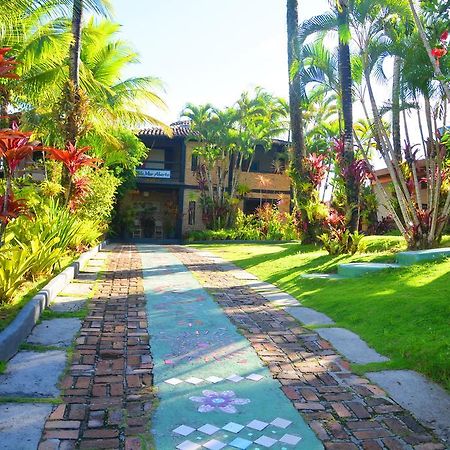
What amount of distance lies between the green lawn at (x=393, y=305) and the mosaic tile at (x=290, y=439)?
1346 mm

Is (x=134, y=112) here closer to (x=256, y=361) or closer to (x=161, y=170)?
(x=161, y=170)

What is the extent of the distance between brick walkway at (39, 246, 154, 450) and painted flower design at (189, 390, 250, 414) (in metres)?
0.35

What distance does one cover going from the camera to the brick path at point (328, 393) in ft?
9.44

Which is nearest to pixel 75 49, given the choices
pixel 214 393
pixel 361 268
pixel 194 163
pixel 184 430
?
pixel 361 268

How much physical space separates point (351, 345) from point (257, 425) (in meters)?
2.03

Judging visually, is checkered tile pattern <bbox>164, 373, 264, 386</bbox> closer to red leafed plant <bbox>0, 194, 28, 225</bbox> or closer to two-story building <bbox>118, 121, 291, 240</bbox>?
red leafed plant <bbox>0, 194, 28, 225</bbox>

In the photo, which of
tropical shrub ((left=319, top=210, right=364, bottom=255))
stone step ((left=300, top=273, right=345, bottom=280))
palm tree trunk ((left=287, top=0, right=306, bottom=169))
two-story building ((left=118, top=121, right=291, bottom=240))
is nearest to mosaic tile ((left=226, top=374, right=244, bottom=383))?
stone step ((left=300, top=273, right=345, bottom=280))

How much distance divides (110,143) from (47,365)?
520 inches

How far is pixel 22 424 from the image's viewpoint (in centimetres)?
291

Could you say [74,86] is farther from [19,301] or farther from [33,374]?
[33,374]

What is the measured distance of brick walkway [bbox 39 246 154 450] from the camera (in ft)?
9.26

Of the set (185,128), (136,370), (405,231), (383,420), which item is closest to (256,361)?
(136,370)

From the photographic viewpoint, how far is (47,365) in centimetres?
394

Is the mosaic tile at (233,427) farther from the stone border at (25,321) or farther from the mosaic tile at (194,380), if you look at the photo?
the stone border at (25,321)
